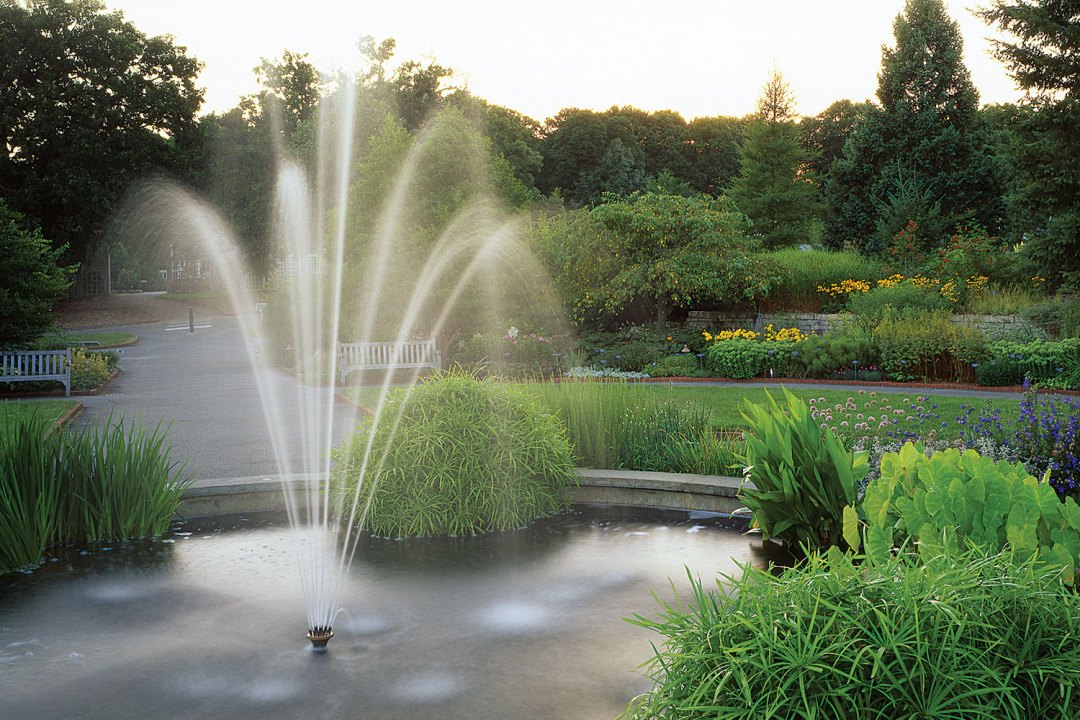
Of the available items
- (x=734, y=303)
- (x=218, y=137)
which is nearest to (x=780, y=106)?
(x=734, y=303)

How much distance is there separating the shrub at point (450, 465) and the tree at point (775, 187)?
33.7 meters

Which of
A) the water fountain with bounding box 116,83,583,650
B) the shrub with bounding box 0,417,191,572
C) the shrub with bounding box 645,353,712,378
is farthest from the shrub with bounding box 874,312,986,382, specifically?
the shrub with bounding box 0,417,191,572

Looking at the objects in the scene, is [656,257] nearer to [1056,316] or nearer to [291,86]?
[1056,316]

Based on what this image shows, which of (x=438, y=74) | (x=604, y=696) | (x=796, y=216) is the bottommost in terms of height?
(x=604, y=696)

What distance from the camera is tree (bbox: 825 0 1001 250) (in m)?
33.2

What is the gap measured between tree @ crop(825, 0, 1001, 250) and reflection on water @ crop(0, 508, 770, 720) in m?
29.3

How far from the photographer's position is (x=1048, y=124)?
2147 cm

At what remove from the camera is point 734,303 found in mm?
22734

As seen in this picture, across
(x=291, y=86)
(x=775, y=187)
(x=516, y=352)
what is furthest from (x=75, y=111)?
(x=516, y=352)

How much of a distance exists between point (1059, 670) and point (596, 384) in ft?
19.5

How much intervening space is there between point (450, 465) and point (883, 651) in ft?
15.0

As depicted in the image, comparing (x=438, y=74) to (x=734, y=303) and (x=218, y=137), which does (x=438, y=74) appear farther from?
(x=734, y=303)

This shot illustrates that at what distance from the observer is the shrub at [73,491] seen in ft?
20.2

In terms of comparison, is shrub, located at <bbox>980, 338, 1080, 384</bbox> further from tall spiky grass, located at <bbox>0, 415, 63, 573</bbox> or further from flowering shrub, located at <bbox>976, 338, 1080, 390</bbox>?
tall spiky grass, located at <bbox>0, 415, 63, 573</bbox>
